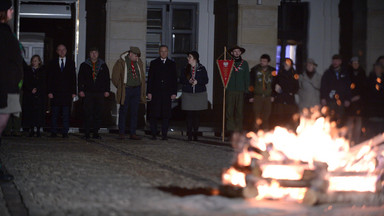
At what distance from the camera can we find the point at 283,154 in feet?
26.3

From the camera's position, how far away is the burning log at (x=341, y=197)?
6.94 metres

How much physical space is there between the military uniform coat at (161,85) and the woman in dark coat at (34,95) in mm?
2586

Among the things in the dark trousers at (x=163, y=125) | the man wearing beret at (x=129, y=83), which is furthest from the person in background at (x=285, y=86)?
the man wearing beret at (x=129, y=83)

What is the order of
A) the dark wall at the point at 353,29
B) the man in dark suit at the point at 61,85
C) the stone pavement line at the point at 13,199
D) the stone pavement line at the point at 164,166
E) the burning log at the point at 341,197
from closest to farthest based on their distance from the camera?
1. the stone pavement line at the point at 13,199
2. the burning log at the point at 341,197
3. the stone pavement line at the point at 164,166
4. the man in dark suit at the point at 61,85
5. the dark wall at the point at 353,29

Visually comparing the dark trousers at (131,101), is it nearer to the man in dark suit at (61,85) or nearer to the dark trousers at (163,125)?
the dark trousers at (163,125)

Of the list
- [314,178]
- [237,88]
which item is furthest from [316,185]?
[237,88]

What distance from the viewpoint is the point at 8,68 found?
27.3 ft

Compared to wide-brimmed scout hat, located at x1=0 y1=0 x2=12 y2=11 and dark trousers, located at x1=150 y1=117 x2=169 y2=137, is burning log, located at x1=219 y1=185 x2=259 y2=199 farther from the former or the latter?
dark trousers, located at x1=150 y1=117 x2=169 y2=137

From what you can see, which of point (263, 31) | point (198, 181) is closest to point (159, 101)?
point (263, 31)

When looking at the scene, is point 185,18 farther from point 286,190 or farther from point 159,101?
point 286,190

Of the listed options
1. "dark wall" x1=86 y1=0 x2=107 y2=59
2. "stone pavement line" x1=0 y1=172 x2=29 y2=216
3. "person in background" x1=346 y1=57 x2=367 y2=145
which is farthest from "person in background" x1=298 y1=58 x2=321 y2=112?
"stone pavement line" x1=0 y1=172 x2=29 y2=216

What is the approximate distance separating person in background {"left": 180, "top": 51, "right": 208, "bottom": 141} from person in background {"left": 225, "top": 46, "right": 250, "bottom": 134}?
0.83 m

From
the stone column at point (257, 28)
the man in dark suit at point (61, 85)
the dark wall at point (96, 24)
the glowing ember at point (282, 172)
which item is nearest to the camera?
the glowing ember at point (282, 172)

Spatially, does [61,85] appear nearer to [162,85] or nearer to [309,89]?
[162,85]
